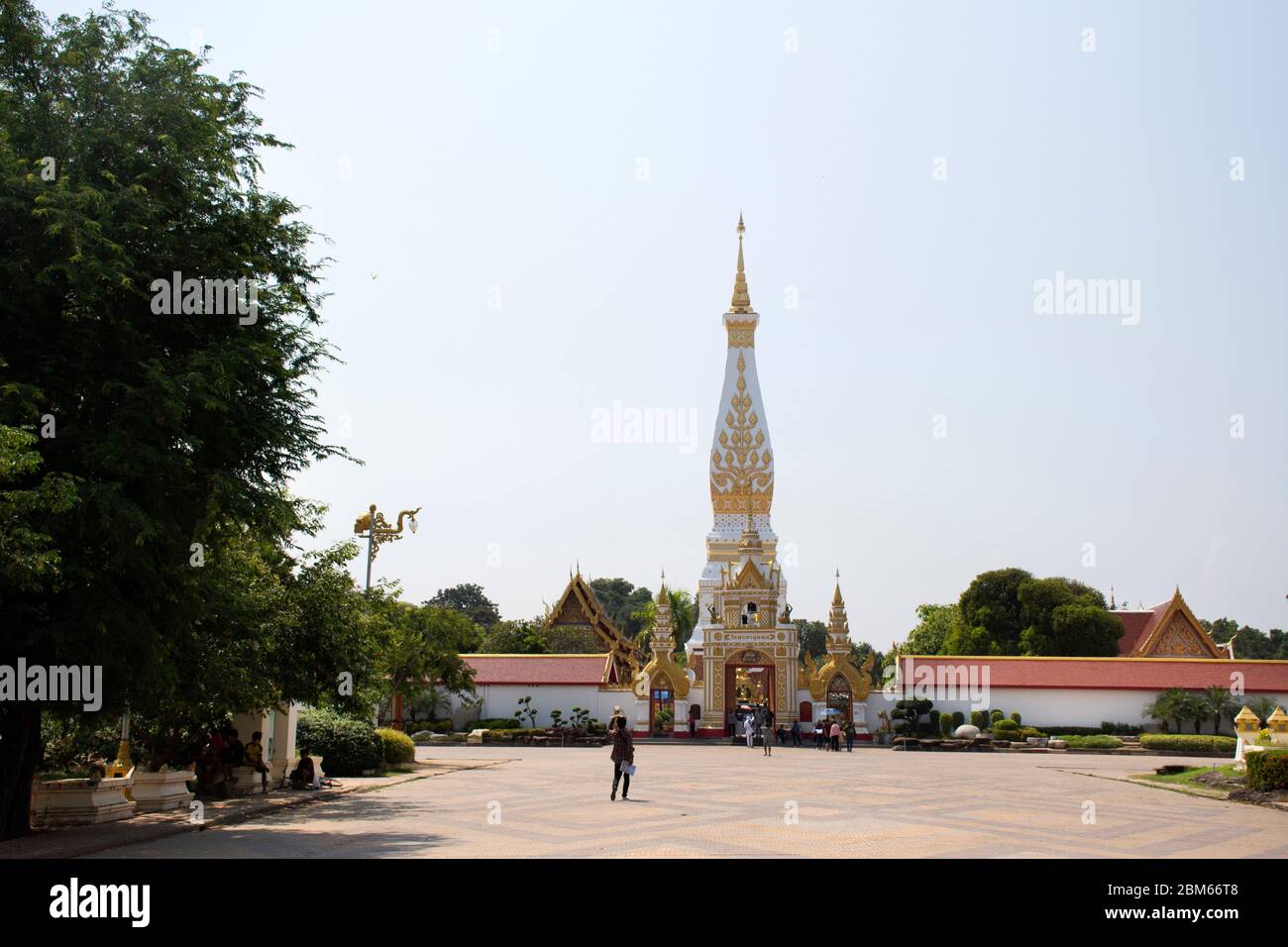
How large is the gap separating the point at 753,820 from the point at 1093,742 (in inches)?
1180

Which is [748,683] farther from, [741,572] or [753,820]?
A: [753,820]

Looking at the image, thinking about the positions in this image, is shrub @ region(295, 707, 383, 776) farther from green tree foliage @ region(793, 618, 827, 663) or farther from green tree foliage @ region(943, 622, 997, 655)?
green tree foliage @ region(793, 618, 827, 663)

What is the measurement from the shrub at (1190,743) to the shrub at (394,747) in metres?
26.4

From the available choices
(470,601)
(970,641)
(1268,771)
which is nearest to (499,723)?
(970,641)

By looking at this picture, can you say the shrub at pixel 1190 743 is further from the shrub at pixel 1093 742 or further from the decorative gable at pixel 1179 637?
the decorative gable at pixel 1179 637

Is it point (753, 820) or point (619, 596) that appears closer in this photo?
point (753, 820)

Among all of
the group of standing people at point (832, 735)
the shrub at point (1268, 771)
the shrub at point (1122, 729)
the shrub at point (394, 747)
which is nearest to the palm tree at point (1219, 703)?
the shrub at point (1122, 729)

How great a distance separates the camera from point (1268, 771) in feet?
76.3

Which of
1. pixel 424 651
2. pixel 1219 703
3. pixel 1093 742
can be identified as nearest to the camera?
pixel 424 651

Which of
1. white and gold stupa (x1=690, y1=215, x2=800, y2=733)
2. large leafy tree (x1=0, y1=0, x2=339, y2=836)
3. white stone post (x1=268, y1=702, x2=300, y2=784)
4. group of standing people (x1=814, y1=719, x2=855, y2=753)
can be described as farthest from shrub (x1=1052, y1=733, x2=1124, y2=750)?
large leafy tree (x1=0, y1=0, x2=339, y2=836)

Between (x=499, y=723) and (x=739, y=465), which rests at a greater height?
(x=739, y=465)

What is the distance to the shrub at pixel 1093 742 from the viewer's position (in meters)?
43.8

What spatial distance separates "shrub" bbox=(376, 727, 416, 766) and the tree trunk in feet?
44.1
